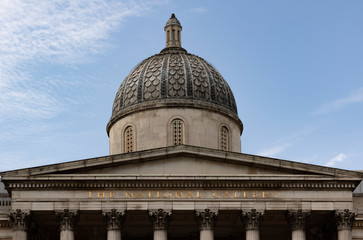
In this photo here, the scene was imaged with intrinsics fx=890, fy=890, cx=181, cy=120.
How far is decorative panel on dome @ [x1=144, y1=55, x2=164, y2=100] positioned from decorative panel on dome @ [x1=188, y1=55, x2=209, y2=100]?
239 cm

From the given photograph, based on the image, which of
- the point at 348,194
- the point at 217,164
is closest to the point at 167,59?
the point at 217,164

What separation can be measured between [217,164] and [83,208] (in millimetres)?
8346

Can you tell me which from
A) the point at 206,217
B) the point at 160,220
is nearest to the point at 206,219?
the point at 206,217

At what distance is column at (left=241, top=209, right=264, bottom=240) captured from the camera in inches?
2036

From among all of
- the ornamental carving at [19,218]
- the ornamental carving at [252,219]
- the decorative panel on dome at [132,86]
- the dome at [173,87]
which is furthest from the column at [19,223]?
the decorative panel on dome at [132,86]

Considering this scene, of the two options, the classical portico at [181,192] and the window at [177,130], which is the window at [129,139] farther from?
the classical portico at [181,192]

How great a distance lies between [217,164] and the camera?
174 feet

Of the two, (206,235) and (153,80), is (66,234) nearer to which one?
(206,235)

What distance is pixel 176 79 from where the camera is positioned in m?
→ 62.1

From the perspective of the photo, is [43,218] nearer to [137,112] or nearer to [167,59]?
[137,112]

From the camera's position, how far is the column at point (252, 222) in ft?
170

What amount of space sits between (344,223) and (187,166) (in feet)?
32.0

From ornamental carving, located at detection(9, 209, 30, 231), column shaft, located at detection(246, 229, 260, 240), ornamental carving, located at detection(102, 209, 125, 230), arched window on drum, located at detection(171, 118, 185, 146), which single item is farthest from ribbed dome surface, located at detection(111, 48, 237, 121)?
ornamental carving, located at detection(9, 209, 30, 231)

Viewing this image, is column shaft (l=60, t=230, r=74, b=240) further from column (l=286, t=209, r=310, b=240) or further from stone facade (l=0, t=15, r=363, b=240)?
column (l=286, t=209, r=310, b=240)
